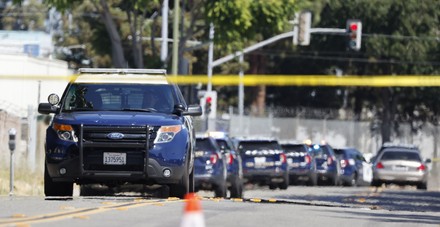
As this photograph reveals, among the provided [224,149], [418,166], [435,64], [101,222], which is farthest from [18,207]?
[435,64]

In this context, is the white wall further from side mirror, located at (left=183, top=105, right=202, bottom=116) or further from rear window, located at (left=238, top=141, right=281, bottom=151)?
side mirror, located at (left=183, top=105, right=202, bottom=116)

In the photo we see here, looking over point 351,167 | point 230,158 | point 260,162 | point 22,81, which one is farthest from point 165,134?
point 351,167

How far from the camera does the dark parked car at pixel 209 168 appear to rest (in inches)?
1234

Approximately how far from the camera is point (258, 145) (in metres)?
39.8

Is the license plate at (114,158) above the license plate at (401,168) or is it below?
above

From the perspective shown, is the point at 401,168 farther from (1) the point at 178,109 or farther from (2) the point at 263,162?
(1) the point at 178,109

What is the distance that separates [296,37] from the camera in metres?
49.0

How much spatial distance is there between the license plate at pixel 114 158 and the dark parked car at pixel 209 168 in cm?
1127

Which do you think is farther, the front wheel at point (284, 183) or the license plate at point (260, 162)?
the front wheel at point (284, 183)

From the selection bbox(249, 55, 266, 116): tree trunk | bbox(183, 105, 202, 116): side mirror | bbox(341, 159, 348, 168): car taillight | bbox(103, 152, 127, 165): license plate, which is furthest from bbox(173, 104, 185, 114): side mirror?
bbox(249, 55, 266, 116): tree trunk

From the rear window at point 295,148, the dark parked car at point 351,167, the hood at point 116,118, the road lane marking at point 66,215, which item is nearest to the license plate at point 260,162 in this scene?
the rear window at point 295,148

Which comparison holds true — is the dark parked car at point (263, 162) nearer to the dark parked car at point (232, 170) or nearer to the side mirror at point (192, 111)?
the dark parked car at point (232, 170)

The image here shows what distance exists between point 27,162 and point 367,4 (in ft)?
139

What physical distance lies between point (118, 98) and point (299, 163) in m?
25.6
